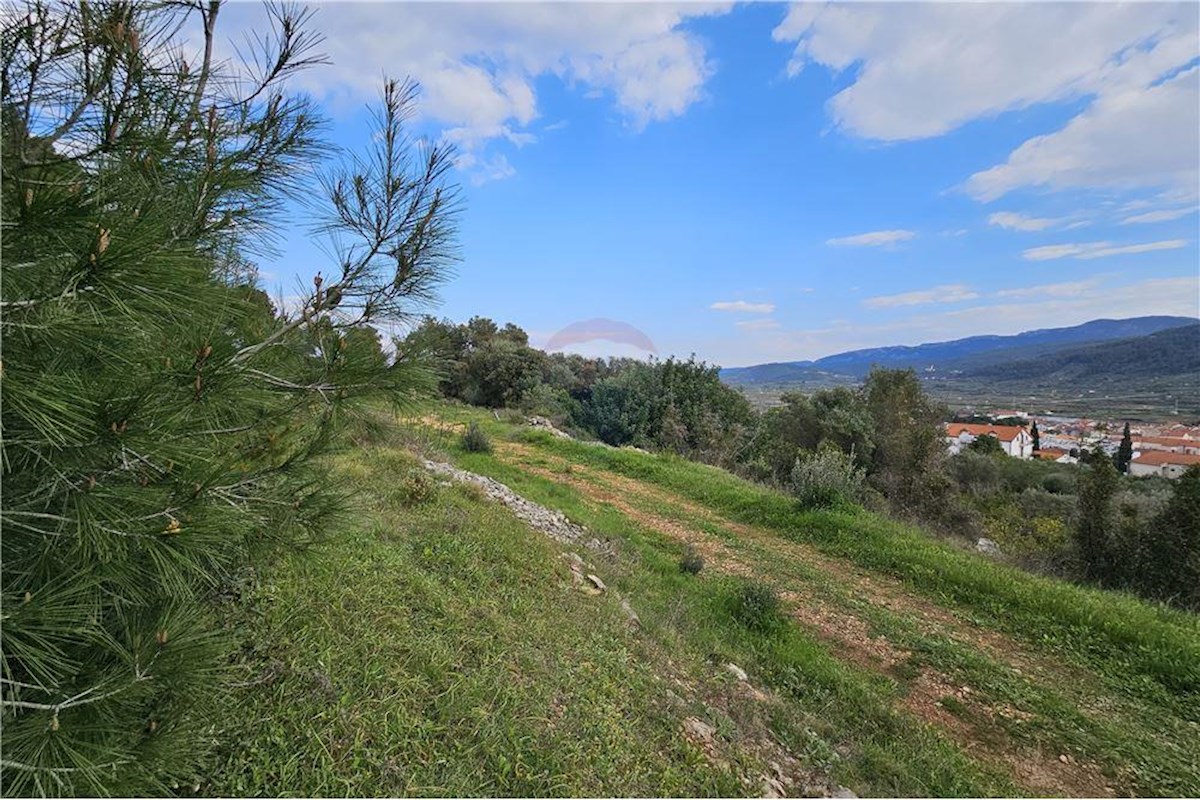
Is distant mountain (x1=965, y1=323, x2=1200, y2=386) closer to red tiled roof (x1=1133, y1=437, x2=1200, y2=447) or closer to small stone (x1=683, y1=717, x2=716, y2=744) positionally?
red tiled roof (x1=1133, y1=437, x2=1200, y2=447)

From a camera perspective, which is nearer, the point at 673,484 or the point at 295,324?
the point at 295,324

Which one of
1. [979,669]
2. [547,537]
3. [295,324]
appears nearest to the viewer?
[295,324]

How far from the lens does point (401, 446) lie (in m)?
8.88

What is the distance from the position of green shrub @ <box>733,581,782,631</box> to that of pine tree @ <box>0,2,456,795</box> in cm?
439

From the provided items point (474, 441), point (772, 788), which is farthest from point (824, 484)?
point (474, 441)

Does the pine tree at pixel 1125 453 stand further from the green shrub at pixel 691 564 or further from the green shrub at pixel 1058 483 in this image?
the green shrub at pixel 691 564

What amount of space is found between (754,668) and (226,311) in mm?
4354

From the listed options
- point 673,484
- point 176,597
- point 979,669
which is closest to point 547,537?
point 979,669

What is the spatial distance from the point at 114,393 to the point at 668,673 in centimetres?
352

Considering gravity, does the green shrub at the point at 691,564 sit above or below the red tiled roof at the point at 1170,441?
above

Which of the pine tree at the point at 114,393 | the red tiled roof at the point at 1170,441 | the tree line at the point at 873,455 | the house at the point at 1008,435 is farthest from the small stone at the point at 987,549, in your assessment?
the house at the point at 1008,435

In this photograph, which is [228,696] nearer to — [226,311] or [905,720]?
[226,311]

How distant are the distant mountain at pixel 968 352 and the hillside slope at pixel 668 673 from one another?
57.2 meters

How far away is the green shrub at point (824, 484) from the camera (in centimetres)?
848
